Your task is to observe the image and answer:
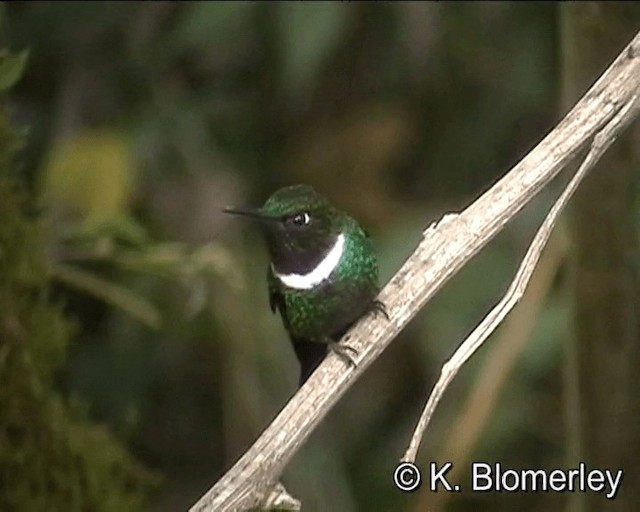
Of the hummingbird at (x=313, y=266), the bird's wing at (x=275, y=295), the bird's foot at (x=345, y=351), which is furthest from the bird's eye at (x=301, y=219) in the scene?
the bird's foot at (x=345, y=351)

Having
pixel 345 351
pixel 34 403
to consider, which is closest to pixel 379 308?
pixel 345 351

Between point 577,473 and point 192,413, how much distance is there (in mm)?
1561

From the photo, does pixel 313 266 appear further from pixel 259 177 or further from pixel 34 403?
pixel 259 177

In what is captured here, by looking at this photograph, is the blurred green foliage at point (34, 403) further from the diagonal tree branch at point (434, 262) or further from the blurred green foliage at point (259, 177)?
the diagonal tree branch at point (434, 262)

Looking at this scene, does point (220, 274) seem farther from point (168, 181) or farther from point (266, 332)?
point (168, 181)

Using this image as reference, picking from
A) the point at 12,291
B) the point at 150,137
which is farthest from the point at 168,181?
the point at 12,291

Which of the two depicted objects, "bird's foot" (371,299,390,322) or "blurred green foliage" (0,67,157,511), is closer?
"bird's foot" (371,299,390,322)

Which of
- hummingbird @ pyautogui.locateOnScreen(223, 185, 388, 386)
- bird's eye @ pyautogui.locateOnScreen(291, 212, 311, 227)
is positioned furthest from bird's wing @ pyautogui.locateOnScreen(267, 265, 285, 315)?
bird's eye @ pyautogui.locateOnScreen(291, 212, 311, 227)

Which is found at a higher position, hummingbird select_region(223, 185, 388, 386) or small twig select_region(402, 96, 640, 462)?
hummingbird select_region(223, 185, 388, 386)

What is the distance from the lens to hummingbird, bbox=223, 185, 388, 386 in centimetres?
198

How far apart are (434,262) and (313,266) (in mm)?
392

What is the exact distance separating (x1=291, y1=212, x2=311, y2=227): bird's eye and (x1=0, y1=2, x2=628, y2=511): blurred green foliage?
498 millimetres

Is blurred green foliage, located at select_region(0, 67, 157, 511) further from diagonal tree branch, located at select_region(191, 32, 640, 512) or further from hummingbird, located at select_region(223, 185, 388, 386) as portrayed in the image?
diagonal tree branch, located at select_region(191, 32, 640, 512)

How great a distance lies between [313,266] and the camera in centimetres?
208
